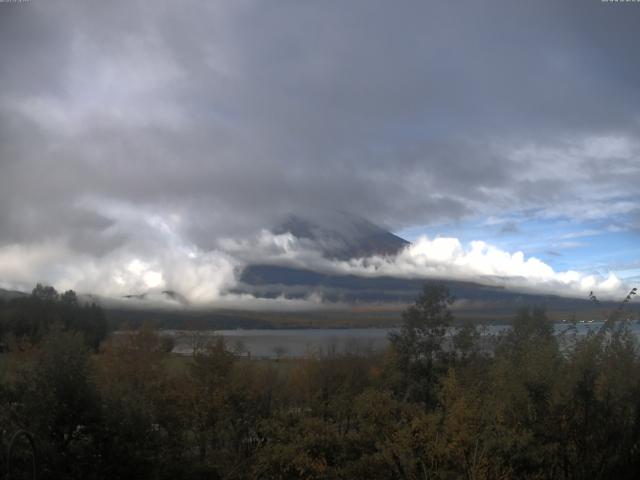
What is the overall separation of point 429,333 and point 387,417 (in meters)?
30.8

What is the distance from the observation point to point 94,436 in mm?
18438

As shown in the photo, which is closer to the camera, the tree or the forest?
the forest

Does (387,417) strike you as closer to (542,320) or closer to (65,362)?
(65,362)

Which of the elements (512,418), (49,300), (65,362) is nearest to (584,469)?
(512,418)

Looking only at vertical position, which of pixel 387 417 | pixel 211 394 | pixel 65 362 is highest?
pixel 65 362

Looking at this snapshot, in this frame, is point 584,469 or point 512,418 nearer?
point 584,469

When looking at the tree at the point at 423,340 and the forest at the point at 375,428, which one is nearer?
the forest at the point at 375,428

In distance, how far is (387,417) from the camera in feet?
57.2

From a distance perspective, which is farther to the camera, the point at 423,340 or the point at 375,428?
the point at 423,340

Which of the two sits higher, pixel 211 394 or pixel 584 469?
pixel 584 469

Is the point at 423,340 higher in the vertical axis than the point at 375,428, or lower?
higher

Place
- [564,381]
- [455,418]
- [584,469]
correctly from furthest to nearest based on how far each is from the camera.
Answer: [455,418] < [564,381] < [584,469]

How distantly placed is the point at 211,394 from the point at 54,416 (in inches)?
795

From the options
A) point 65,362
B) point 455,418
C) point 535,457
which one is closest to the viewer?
point 535,457
